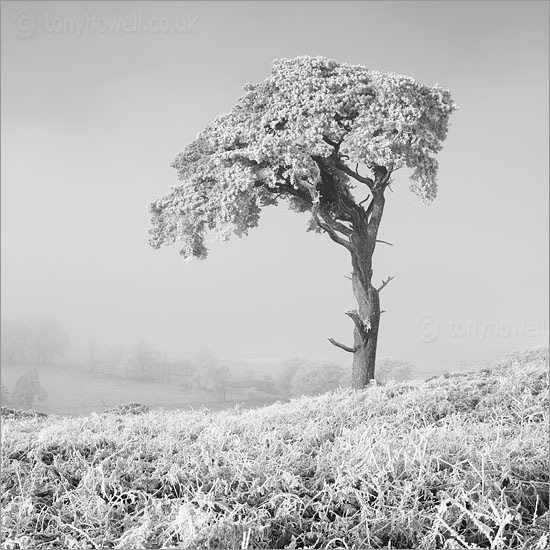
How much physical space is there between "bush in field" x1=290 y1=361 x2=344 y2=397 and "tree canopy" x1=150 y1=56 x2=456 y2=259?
446 centimetres

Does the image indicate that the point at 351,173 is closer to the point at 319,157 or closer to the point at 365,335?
the point at 319,157

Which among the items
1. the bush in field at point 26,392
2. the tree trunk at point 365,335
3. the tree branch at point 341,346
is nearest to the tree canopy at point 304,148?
the tree trunk at point 365,335

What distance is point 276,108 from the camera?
534 inches

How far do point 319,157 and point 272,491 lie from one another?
11392mm

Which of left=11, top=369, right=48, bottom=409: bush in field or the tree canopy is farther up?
the tree canopy

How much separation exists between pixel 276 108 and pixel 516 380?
7.64m

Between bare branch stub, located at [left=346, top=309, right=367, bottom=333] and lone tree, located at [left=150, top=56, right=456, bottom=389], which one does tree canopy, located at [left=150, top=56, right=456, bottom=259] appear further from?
bare branch stub, located at [left=346, top=309, right=367, bottom=333]

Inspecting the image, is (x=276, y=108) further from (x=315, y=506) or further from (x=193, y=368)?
(x=315, y=506)

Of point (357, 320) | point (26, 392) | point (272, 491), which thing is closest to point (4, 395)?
point (26, 392)

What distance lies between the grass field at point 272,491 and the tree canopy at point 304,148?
28.6ft

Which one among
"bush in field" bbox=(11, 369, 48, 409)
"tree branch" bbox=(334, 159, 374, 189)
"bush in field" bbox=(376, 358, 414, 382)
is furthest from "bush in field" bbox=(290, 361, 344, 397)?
"bush in field" bbox=(11, 369, 48, 409)

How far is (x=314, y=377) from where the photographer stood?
17078mm

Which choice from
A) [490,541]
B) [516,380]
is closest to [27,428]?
[490,541]

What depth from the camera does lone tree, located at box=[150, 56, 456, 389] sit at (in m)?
13.1
